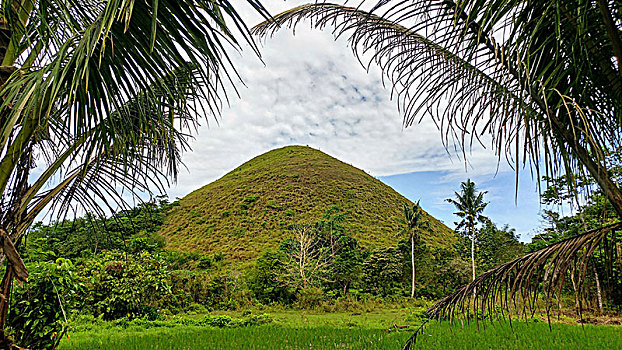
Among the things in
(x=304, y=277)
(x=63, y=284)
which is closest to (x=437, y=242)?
(x=304, y=277)

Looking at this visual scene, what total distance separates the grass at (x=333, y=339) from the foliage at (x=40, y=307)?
1.86 m

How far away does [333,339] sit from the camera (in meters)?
8.43

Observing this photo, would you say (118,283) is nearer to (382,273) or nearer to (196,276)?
(196,276)

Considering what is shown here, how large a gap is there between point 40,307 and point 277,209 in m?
34.5

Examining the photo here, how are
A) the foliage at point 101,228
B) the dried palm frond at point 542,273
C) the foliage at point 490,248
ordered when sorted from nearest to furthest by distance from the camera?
the dried palm frond at point 542,273, the foliage at point 101,228, the foliage at point 490,248

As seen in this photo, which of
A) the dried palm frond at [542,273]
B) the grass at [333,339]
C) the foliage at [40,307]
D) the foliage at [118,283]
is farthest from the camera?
the foliage at [118,283]

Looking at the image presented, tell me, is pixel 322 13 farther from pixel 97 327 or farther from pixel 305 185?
pixel 305 185

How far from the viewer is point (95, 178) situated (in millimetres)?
2391

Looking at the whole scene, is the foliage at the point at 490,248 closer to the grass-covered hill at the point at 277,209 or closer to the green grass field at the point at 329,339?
the grass-covered hill at the point at 277,209

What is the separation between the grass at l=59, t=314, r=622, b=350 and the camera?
7160mm

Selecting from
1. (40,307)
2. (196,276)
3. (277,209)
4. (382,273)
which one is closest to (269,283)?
(196,276)

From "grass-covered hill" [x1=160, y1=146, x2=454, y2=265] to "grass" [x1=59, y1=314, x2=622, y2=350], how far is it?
19.2m

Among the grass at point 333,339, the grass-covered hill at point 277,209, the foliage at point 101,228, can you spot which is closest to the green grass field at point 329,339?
the grass at point 333,339

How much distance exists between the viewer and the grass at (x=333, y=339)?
7.16 meters
